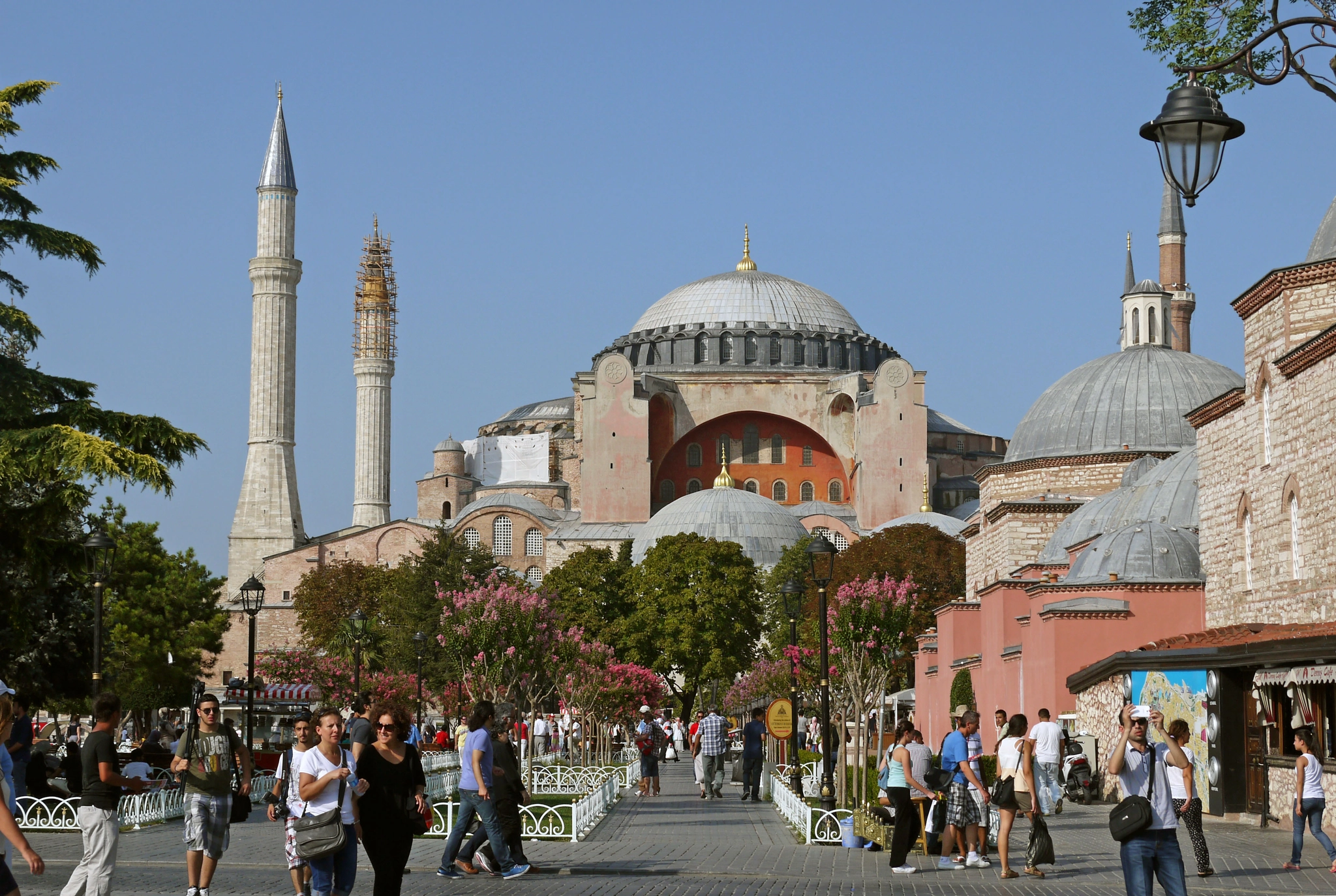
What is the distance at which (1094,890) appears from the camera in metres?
9.77

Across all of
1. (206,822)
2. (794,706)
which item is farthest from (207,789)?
(794,706)

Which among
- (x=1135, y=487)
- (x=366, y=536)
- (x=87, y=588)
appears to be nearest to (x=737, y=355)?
(x=366, y=536)

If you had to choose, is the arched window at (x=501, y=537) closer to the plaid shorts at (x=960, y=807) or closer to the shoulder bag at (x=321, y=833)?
the plaid shorts at (x=960, y=807)

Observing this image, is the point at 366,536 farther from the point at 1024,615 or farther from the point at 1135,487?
the point at 1024,615

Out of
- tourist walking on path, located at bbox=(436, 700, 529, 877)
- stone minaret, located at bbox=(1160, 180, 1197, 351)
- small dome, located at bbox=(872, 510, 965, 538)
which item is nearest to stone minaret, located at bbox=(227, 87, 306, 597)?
small dome, located at bbox=(872, 510, 965, 538)

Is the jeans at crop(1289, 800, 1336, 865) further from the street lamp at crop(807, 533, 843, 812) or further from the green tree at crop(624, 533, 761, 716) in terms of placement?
the green tree at crop(624, 533, 761, 716)

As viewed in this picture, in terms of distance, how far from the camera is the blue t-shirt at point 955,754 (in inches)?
429

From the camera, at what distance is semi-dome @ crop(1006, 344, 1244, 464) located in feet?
122

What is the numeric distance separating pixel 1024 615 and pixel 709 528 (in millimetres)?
34696

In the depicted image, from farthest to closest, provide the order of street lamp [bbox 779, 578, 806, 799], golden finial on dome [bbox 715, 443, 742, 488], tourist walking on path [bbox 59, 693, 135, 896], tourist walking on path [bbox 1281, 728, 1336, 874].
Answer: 1. golden finial on dome [bbox 715, 443, 742, 488]
2. street lamp [bbox 779, 578, 806, 799]
3. tourist walking on path [bbox 1281, 728, 1336, 874]
4. tourist walking on path [bbox 59, 693, 135, 896]

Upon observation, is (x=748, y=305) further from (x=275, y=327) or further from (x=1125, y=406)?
(x=1125, y=406)

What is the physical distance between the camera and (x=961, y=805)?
1107cm

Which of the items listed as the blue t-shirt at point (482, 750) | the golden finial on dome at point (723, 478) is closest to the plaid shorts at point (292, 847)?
the blue t-shirt at point (482, 750)

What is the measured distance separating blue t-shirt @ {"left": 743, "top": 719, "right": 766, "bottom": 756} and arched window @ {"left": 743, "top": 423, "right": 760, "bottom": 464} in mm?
48242
